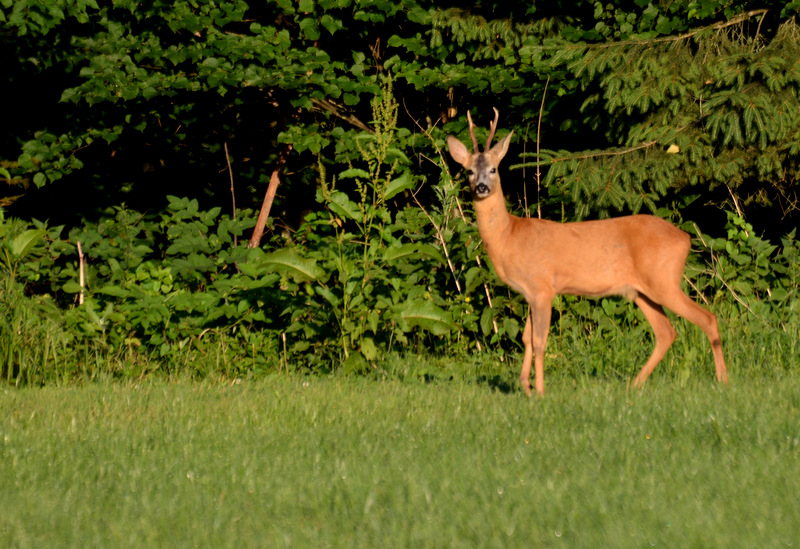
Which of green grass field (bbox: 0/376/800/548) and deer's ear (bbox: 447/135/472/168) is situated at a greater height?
deer's ear (bbox: 447/135/472/168)

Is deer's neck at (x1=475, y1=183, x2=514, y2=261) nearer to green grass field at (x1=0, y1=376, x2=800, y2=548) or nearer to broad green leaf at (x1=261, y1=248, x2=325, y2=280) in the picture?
green grass field at (x1=0, y1=376, x2=800, y2=548)

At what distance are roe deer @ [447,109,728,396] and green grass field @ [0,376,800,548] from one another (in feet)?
1.45

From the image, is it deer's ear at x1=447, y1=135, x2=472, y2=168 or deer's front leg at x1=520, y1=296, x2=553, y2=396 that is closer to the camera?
deer's front leg at x1=520, y1=296, x2=553, y2=396

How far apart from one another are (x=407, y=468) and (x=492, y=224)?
100 inches

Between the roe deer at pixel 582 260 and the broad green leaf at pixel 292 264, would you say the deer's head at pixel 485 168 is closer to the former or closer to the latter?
the roe deer at pixel 582 260

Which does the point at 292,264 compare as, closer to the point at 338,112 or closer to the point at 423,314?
the point at 423,314

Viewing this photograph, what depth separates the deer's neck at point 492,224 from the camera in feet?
21.4

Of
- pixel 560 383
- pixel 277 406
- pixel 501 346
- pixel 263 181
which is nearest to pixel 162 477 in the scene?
pixel 277 406

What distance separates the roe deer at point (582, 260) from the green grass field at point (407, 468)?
443 millimetres

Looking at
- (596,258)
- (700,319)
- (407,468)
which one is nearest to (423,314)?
(596,258)

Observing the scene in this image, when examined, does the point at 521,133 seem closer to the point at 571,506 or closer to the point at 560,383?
the point at 560,383

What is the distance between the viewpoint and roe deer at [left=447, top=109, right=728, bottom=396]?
6.39 m

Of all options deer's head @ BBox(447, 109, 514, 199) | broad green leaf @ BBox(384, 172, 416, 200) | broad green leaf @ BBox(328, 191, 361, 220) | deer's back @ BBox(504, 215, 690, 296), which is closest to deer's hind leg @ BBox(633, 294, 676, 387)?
deer's back @ BBox(504, 215, 690, 296)

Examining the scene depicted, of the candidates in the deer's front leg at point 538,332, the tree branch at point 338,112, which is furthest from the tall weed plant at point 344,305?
the deer's front leg at point 538,332
